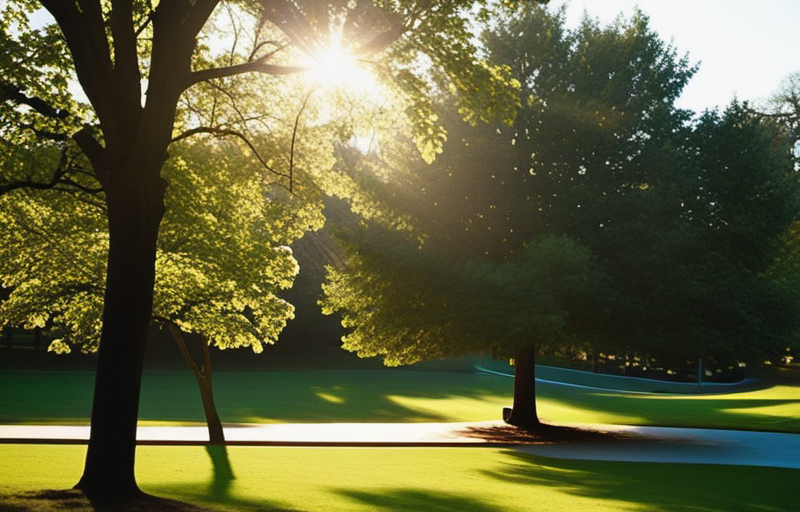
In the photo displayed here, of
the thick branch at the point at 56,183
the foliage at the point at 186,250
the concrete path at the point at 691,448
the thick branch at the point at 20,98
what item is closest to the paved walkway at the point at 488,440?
the concrete path at the point at 691,448

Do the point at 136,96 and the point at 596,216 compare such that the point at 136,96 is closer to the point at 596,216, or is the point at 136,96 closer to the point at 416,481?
the point at 416,481

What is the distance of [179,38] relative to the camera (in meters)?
11.0

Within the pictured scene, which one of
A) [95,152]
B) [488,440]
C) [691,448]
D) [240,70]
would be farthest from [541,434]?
[95,152]

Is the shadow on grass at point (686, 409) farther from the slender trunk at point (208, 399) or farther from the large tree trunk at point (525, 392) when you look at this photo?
the slender trunk at point (208, 399)

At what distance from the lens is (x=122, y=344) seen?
1028cm

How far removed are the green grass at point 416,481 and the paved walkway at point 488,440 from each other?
1484 mm

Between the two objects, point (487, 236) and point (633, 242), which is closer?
point (633, 242)

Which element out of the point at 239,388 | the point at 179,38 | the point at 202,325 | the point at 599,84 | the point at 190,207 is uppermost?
the point at 599,84

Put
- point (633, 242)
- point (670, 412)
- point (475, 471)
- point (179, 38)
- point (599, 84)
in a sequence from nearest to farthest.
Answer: point (179, 38), point (475, 471), point (633, 242), point (599, 84), point (670, 412)

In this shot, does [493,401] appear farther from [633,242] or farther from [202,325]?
[202,325]

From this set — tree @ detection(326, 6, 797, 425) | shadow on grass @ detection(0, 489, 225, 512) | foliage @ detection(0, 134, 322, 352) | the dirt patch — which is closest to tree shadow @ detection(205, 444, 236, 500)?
shadow on grass @ detection(0, 489, 225, 512)

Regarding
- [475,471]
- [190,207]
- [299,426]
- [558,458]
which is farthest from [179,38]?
[299,426]

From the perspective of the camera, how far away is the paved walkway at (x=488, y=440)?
20703 mm

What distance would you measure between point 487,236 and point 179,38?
15.6 meters
